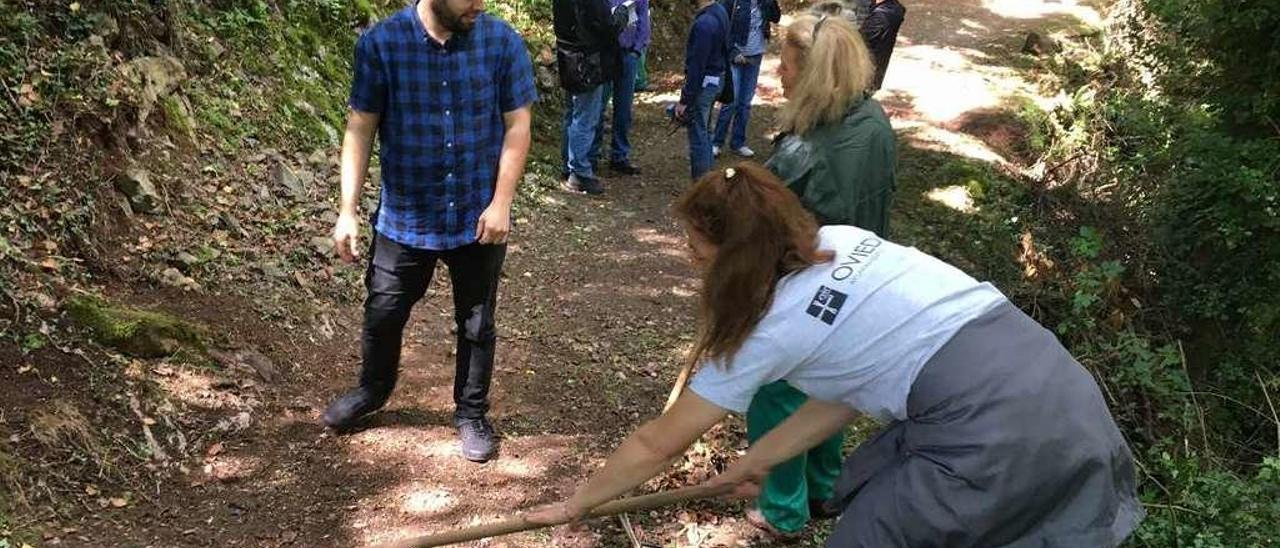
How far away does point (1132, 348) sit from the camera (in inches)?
223

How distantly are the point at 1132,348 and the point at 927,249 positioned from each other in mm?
2286

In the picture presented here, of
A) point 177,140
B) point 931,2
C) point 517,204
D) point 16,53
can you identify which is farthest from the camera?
point 931,2

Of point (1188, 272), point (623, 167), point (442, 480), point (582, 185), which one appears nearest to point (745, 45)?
point (623, 167)

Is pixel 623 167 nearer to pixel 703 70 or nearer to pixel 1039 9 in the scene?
pixel 703 70

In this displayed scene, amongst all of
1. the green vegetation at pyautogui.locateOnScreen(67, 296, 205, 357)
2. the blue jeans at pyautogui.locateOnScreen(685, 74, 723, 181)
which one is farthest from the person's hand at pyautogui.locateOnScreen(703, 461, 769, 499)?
the blue jeans at pyautogui.locateOnScreen(685, 74, 723, 181)

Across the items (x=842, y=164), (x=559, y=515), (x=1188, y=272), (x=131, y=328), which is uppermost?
(x=842, y=164)

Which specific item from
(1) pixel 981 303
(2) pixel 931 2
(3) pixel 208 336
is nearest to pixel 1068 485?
(1) pixel 981 303

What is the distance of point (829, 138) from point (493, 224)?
4.24 feet

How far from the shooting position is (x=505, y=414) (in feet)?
15.1

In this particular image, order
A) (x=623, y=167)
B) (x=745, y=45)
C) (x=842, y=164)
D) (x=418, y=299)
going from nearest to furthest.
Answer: (x=842, y=164) < (x=418, y=299) < (x=745, y=45) < (x=623, y=167)

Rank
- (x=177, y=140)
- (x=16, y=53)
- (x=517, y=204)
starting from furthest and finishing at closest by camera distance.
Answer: (x=517, y=204), (x=177, y=140), (x=16, y=53)

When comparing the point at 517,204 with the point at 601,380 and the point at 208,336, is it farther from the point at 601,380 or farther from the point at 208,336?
the point at 208,336

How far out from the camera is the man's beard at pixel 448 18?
3264 mm

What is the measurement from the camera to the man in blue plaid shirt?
3.36 meters
